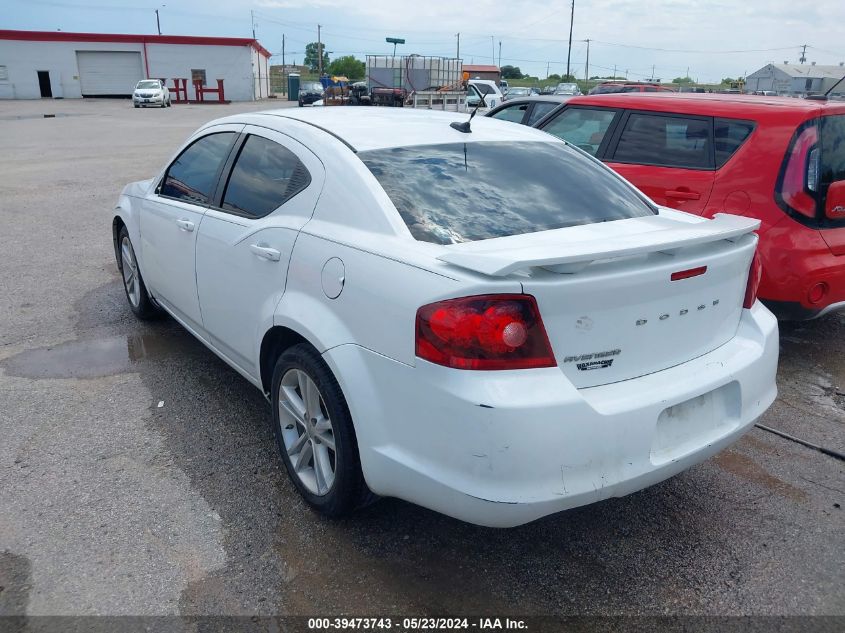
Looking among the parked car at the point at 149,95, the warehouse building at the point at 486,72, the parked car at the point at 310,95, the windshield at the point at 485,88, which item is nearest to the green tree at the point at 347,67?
the warehouse building at the point at 486,72

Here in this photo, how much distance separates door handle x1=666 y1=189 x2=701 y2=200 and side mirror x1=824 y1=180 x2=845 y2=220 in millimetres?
792

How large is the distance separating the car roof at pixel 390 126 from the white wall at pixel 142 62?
2181 inches

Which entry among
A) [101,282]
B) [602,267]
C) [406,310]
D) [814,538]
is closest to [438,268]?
[406,310]

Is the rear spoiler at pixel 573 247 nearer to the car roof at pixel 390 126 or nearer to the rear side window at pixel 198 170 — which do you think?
the car roof at pixel 390 126

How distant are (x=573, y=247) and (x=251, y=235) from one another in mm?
1617

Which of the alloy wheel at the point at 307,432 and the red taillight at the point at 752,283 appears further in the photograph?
the red taillight at the point at 752,283

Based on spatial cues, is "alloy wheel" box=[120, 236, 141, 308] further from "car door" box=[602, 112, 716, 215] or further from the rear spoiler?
"car door" box=[602, 112, 716, 215]

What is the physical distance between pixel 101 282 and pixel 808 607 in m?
5.98

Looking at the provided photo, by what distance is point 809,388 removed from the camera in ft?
14.3

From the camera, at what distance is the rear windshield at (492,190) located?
2.75 m

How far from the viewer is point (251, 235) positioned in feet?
10.7

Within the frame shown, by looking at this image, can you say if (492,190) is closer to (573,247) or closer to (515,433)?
(573,247)

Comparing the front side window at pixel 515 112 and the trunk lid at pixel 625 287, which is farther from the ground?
the front side window at pixel 515 112

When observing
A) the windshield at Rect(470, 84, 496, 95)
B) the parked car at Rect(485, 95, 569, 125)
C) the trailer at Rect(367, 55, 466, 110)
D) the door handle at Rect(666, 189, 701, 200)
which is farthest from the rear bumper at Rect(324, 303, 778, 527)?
the trailer at Rect(367, 55, 466, 110)
